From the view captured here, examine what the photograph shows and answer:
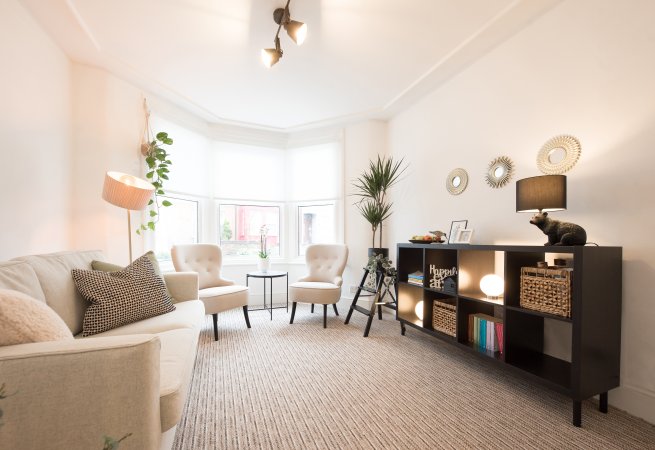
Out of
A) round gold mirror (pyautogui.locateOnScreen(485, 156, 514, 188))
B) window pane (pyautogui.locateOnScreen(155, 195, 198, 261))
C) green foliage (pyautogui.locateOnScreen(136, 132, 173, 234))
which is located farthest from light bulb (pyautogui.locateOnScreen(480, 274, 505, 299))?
window pane (pyautogui.locateOnScreen(155, 195, 198, 261))

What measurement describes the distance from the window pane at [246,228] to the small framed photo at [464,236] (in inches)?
113

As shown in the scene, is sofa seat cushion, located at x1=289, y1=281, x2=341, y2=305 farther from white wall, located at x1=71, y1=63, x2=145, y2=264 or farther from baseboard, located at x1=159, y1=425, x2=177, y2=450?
baseboard, located at x1=159, y1=425, x2=177, y2=450

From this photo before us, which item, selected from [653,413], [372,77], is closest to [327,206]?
[372,77]

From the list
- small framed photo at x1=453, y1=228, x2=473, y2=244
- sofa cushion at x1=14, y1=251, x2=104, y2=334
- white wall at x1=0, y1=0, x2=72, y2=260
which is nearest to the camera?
sofa cushion at x1=14, y1=251, x2=104, y2=334

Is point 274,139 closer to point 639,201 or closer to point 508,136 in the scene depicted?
point 508,136

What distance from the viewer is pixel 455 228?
2.90 m

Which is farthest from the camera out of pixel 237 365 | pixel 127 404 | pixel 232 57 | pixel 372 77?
A: pixel 372 77

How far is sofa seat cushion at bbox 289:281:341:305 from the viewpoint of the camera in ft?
11.0

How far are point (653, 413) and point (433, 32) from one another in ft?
9.47

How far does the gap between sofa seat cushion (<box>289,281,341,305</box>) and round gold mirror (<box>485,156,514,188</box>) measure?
75.0 inches

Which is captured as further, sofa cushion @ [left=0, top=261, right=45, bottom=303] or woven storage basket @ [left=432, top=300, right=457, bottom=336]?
woven storage basket @ [left=432, top=300, right=457, bottom=336]

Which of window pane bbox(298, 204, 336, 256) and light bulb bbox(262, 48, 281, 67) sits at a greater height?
light bulb bbox(262, 48, 281, 67)

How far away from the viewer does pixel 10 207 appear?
2.07 m

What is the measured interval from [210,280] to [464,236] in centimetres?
270
